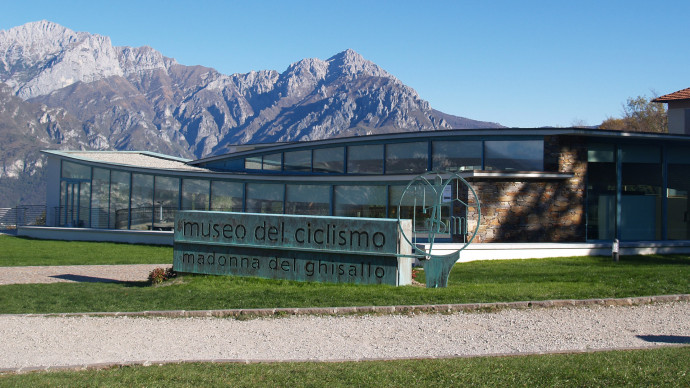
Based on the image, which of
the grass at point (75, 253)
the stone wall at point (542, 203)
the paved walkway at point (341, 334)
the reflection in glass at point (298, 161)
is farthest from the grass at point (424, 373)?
the reflection in glass at point (298, 161)

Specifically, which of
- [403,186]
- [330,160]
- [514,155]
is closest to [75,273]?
[403,186]

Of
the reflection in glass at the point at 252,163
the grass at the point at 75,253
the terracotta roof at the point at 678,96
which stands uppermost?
the terracotta roof at the point at 678,96

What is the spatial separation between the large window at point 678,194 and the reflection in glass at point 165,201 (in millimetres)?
20183

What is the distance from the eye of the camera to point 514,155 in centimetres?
2233

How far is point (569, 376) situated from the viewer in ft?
22.9

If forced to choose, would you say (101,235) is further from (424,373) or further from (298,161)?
(424,373)

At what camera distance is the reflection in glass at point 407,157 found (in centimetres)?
2409

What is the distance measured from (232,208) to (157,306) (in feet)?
53.0

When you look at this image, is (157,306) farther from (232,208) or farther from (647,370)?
(232,208)

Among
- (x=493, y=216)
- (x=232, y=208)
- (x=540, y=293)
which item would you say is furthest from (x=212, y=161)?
(x=540, y=293)

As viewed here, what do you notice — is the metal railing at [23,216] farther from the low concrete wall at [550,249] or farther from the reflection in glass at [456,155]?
the low concrete wall at [550,249]

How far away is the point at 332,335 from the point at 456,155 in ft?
48.0

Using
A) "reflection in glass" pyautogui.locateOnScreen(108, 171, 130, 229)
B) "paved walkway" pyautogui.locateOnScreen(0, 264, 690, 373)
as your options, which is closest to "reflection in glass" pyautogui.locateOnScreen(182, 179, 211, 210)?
"reflection in glass" pyautogui.locateOnScreen(108, 171, 130, 229)

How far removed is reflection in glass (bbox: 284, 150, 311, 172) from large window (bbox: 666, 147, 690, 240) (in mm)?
14083
